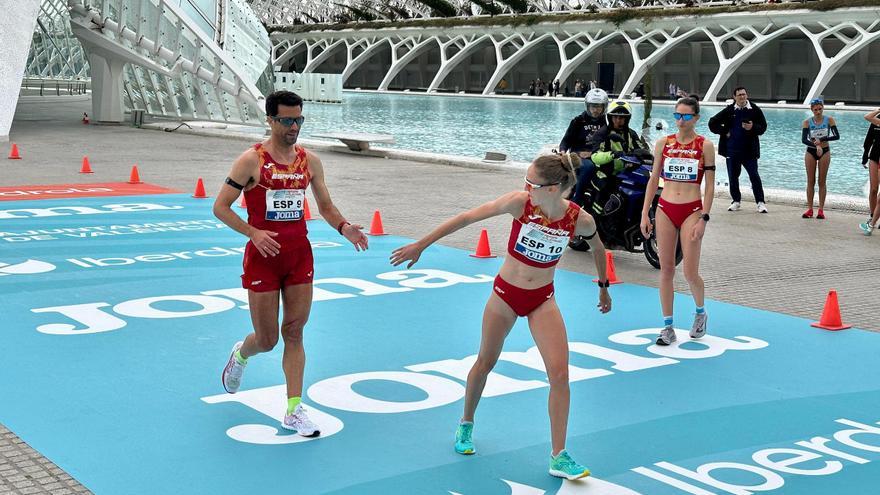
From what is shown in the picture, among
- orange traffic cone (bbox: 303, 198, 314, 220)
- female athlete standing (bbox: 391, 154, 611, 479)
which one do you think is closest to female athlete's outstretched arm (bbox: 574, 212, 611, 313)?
female athlete standing (bbox: 391, 154, 611, 479)

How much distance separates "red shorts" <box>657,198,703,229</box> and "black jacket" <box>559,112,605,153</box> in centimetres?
386

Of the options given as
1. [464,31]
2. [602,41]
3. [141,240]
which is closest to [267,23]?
[464,31]

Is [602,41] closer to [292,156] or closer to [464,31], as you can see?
[464,31]

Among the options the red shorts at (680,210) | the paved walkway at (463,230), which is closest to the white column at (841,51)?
the paved walkway at (463,230)

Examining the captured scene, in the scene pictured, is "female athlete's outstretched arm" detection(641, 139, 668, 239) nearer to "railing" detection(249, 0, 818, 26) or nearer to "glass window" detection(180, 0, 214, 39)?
"glass window" detection(180, 0, 214, 39)

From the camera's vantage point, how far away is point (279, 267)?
6.01 metres

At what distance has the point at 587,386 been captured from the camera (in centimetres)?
710

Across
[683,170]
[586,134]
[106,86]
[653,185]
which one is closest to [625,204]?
[586,134]

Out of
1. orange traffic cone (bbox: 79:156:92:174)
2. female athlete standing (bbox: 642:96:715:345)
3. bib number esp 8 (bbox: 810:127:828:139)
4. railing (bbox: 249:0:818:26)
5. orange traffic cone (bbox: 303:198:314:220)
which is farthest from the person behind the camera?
railing (bbox: 249:0:818:26)

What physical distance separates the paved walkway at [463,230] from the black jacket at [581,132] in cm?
125

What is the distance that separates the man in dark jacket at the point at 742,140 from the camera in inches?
648

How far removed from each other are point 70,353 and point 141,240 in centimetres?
519

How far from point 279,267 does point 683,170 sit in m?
3.70

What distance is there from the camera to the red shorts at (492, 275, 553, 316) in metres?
5.61
